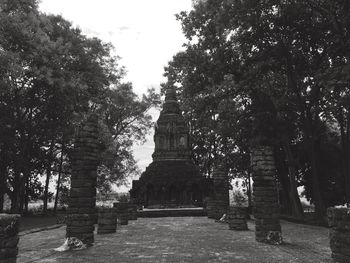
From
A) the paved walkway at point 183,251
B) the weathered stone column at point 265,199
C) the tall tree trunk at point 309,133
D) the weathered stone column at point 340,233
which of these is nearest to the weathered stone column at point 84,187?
the paved walkway at point 183,251

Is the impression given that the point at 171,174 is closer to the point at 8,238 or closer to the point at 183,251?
the point at 183,251

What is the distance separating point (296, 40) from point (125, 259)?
15841 mm

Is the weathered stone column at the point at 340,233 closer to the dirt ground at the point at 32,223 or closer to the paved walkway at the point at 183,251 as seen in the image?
the paved walkway at the point at 183,251

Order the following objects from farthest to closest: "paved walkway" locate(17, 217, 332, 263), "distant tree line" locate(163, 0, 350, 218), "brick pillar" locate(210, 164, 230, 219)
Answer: "brick pillar" locate(210, 164, 230, 219) < "distant tree line" locate(163, 0, 350, 218) < "paved walkway" locate(17, 217, 332, 263)

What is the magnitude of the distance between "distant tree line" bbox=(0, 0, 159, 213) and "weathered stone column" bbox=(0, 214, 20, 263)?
12136mm

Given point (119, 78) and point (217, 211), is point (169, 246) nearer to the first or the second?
point (217, 211)

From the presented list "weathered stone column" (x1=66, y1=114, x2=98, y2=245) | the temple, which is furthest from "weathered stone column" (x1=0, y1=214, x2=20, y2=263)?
the temple

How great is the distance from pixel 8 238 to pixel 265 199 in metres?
8.23

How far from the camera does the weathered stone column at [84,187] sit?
10625 mm

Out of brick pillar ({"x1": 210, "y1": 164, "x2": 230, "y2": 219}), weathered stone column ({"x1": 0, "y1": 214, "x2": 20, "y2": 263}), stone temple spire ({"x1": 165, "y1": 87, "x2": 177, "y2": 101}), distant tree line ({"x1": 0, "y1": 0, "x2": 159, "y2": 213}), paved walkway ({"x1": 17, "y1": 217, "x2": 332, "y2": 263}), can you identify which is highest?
stone temple spire ({"x1": 165, "y1": 87, "x2": 177, "y2": 101})

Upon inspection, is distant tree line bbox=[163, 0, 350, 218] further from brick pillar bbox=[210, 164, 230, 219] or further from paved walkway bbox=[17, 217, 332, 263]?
paved walkway bbox=[17, 217, 332, 263]

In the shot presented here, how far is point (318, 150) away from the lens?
27.9m

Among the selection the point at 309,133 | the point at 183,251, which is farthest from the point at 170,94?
the point at 183,251

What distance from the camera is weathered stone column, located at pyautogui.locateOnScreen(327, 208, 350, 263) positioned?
21.1ft
